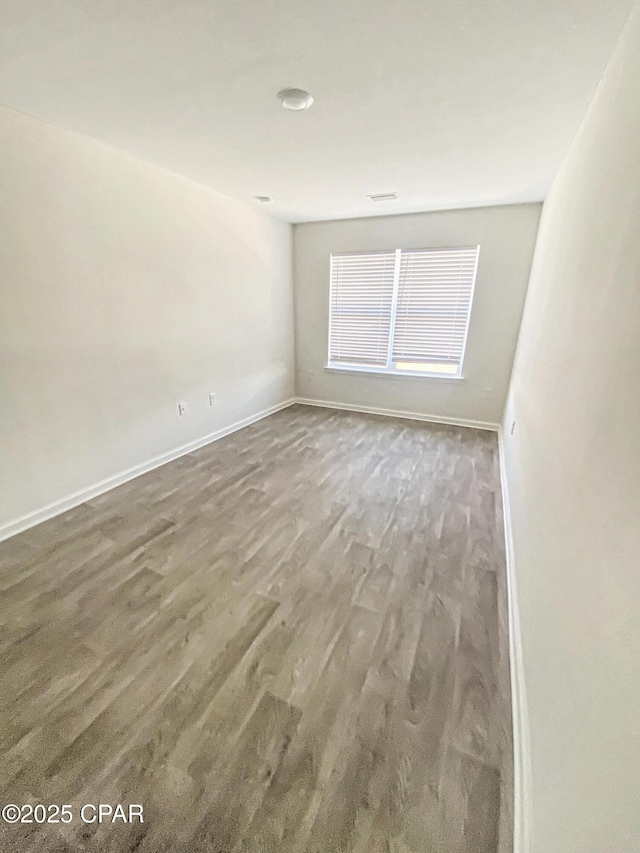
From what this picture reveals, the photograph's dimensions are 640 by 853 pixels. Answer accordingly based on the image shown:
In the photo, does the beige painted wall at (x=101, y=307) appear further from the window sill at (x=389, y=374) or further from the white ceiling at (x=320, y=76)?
the window sill at (x=389, y=374)

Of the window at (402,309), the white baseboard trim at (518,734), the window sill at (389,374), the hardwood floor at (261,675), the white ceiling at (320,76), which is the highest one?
the white ceiling at (320,76)

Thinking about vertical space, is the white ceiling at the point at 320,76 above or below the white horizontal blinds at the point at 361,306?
above

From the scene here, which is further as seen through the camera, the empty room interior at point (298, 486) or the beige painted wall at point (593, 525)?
the empty room interior at point (298, 486)

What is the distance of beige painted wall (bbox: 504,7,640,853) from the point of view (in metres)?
0.65

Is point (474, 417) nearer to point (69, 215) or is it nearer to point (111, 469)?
point (111, 469)

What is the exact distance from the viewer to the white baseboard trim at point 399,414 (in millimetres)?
4254

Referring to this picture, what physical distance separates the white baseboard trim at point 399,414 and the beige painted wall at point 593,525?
261 centimetres

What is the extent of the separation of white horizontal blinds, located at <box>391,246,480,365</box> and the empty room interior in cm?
64

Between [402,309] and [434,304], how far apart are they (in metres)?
0.39

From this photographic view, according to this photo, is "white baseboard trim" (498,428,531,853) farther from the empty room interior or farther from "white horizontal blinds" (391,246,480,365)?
"white horizontal blinds" (391,246,480,365)

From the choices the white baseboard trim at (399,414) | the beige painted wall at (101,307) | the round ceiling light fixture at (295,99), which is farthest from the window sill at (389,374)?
the round ceiling light fixture at (295,99)

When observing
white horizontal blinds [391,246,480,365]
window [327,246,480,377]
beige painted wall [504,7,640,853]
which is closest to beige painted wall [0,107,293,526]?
window [327,246,480,377]

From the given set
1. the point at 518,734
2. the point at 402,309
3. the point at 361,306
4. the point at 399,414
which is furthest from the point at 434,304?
the point at 518,734

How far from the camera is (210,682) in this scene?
1.37 meters
